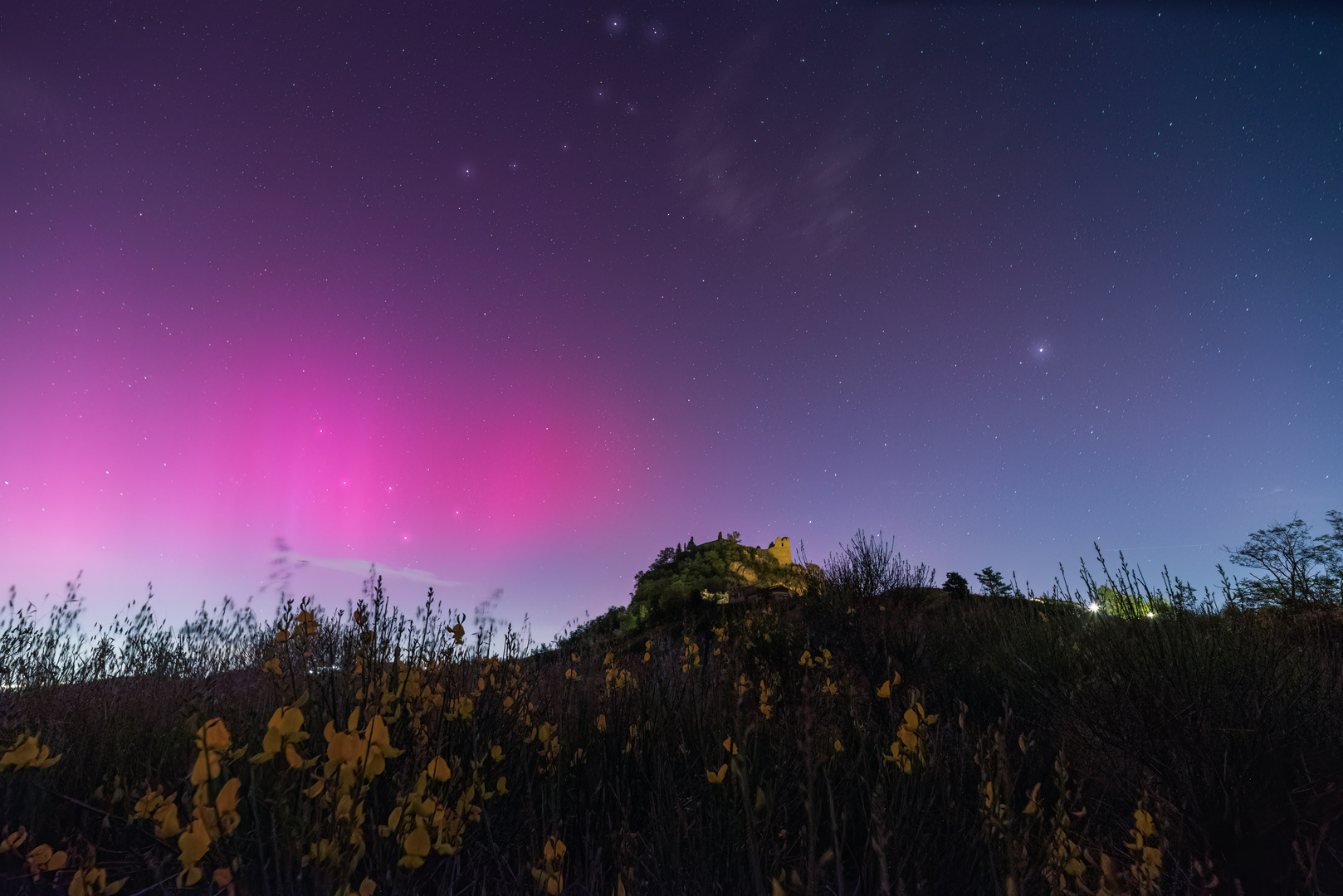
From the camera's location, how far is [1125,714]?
146 inches

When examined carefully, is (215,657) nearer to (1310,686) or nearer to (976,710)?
(976,710)

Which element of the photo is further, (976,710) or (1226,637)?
(976,710)

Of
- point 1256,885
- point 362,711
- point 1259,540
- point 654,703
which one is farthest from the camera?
point 1259,540

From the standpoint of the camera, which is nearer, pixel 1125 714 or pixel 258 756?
pixel 258 756

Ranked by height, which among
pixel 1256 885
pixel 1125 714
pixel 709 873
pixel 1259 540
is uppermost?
pixel 1259 540

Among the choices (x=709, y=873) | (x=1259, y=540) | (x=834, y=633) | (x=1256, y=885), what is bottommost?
(x=1256, y=885)

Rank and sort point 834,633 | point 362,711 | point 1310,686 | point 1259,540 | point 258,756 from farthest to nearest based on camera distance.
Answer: point 1259,540 < point 834,633 < point 1310,686 < point 362,711 < point 258,756

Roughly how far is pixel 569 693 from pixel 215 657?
4.90 meters

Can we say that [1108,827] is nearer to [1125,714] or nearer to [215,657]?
[1125,714]

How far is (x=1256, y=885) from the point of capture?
9.71 feet

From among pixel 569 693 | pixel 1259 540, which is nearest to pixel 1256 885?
pixel 569 693

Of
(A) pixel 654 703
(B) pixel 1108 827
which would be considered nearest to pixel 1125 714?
(B) pixel 1108 827

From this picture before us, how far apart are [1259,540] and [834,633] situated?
80.2ft

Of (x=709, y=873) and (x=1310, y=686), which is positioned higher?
(x=1310, y=686)
